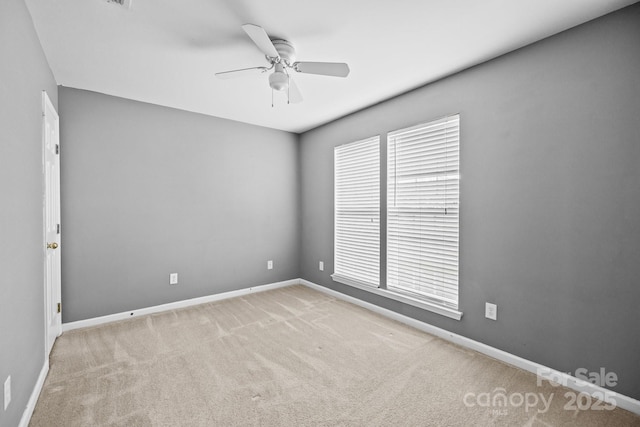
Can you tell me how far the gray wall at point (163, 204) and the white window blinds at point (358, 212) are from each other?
1013 mm

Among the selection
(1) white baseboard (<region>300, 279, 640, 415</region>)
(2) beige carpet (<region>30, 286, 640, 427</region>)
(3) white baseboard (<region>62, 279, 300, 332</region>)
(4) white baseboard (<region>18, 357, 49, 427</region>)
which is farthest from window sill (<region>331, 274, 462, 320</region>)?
(4) white baseboard (<region>18, 357, 49, 427</region>)

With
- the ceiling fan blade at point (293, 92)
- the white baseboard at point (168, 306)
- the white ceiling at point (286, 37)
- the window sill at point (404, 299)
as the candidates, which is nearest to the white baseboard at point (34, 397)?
the white baseboard at point (168, 306)

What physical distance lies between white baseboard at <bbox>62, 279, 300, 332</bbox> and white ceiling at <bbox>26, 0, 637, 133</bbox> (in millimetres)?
2457

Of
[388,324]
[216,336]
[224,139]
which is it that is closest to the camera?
[216,336]

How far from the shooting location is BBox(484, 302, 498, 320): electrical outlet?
2.40 metres

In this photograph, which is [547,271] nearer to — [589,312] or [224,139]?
[589,312]

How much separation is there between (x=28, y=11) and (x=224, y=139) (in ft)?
7.40

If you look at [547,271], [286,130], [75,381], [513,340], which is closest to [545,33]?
[547,271]

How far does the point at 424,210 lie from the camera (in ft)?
9.64

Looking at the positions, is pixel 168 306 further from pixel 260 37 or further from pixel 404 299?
pixel 260 37

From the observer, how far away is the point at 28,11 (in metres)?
1.79

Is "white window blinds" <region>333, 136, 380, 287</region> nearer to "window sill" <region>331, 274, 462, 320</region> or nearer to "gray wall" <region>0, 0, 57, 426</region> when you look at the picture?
"window sill" <region>331, 274, 462, 320</region>

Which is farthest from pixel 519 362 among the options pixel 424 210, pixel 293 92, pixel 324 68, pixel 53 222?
pixel 53 222

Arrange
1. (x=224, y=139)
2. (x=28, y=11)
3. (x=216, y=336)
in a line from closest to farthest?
(x=28, y=11) → (x=216, y=336) → (x=224, y=139)
